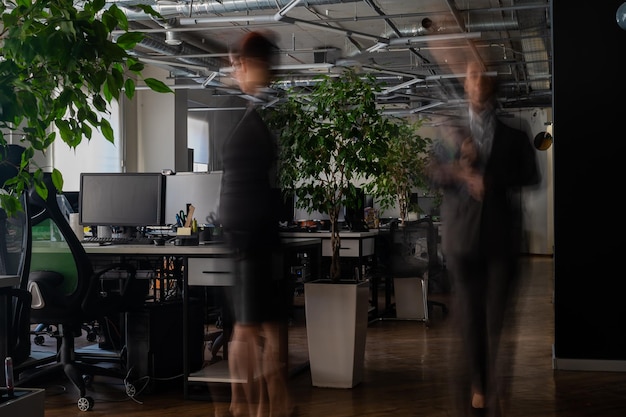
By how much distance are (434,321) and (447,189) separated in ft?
14.4

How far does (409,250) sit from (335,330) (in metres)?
3.01

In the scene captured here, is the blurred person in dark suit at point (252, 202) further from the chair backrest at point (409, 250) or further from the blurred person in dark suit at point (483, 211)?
the chair backrest at point (409, 250)

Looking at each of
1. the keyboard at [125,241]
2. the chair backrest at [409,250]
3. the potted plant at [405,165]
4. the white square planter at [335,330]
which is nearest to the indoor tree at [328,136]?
the white square planter at [335,330]

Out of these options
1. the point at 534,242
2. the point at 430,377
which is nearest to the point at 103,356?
the point at 430,377

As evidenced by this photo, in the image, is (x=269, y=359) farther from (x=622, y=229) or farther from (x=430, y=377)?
(x=622, y=229)

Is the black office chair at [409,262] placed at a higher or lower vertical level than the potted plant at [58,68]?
lower

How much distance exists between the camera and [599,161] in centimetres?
542

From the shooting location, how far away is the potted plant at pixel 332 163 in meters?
4.76

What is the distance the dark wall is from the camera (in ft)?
17.7

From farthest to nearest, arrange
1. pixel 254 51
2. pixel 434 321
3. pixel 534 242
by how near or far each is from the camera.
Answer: pixel 534 242 → pixel 434 321 → pixel 254 51

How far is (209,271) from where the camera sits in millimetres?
4445

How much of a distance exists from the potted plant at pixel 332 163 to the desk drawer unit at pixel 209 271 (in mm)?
650

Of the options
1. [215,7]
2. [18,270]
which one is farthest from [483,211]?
[215,7]

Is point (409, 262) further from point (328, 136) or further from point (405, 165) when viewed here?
point (328, 136)
